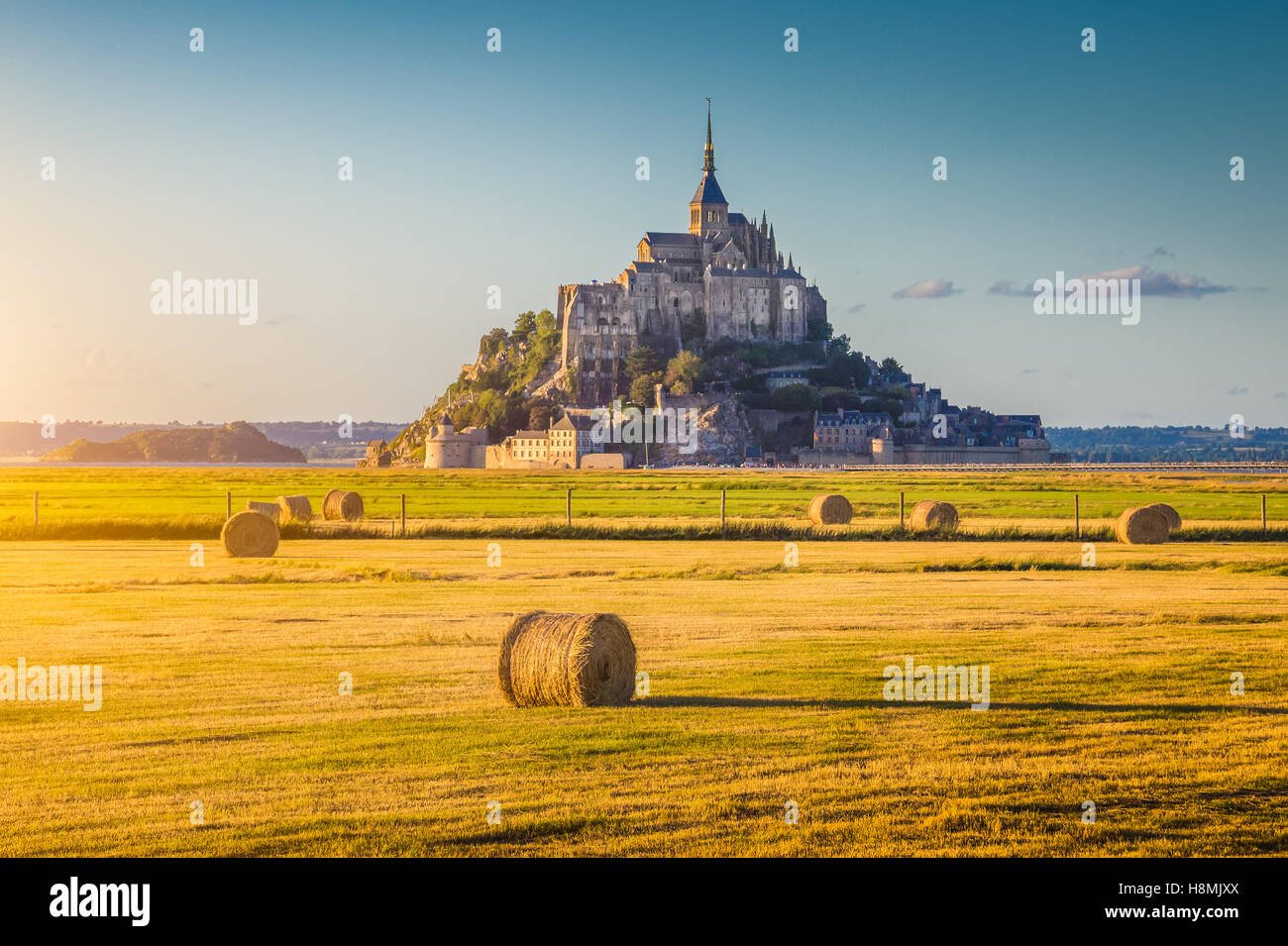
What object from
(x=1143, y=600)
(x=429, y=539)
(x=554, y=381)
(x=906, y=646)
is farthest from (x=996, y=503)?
(x=554, y=381)

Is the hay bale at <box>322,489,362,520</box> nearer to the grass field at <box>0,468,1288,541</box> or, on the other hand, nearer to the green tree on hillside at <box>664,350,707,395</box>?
the grass field at <box>0,468,1288,541</box>

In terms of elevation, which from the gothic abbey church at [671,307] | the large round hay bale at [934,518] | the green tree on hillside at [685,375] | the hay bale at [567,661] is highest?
the gothic abbey church at [671,307]

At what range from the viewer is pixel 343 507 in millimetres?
45844

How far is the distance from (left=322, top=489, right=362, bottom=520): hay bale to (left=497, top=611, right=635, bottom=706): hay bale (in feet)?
111

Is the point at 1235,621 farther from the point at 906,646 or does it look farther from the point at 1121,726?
the point at 1121,726

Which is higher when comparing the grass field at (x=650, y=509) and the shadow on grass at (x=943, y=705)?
the grass field at (x=650, y=509)

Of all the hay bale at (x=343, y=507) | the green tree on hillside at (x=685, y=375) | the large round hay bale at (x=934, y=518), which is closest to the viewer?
the large round hay bale at (x=934, y=518)

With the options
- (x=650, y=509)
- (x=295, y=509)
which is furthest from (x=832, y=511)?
(x=295, y=509)

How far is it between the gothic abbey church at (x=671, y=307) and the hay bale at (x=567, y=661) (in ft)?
496

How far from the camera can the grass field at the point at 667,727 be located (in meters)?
8.92

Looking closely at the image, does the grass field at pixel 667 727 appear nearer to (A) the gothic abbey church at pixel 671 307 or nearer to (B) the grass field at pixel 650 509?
(B) the grass field at pixel 650 509

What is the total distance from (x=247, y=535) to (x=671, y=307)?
141m

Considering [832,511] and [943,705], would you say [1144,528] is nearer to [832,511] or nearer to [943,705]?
[832,511]

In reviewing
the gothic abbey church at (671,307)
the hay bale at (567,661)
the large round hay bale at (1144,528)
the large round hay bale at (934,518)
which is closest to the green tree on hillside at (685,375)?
the gothic abbey church at (671,307)
